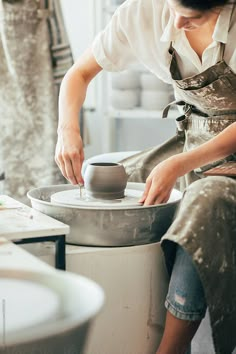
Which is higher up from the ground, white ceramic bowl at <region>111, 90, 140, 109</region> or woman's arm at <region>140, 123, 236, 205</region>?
woman's arm at <region>140, 123, 236, 205</region>

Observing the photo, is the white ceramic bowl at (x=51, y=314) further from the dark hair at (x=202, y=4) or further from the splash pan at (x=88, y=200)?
the dark hair at (x=202, y=4)

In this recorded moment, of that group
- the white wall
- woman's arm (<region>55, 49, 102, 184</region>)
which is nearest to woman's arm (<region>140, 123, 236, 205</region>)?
woman's arm (<region>55, 49, 102, 184</region>)

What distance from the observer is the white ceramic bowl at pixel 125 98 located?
3166mm

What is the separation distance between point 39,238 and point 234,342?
1.75 ft

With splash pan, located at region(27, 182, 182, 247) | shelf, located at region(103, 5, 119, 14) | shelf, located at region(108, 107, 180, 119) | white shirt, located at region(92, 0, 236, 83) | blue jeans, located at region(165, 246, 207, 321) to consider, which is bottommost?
blue jeans, located at region(165, 246, 207, 321)

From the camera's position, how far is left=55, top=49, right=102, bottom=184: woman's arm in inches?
67.6

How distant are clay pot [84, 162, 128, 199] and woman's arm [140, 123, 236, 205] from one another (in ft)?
0.32

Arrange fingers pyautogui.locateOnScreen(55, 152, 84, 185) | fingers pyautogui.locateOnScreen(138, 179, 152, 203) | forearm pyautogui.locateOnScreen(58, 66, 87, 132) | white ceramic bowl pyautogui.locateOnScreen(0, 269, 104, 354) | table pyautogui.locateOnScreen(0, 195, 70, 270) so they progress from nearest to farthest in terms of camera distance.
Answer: white ceramic bowl pyautogui.locateOnScreen(0, 269, 104, 354)
table pyautogui.locateOnScreen(0, 195, 70, 270)
fingers pyautogui.locateOnScreen(138, 179, 152, 203)
fingers pyautogui.locateOnScreen(55, 152, 84, 185)
forearm pyautogui.locateOnScreen(58, 66, 87, 132)

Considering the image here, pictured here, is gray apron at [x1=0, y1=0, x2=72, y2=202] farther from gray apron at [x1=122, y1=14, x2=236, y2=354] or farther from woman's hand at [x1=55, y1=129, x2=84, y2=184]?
gray apron at [x1=122, y1=14, x2=236, y2=354]

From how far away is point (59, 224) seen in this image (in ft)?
4.53

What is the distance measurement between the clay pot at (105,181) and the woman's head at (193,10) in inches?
15.3

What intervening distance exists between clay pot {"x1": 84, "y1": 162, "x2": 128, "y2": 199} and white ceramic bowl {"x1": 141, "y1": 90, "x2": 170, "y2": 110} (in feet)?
4.93

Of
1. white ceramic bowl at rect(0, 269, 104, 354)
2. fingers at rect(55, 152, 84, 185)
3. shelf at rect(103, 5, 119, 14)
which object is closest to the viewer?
white ceramic bowl at rect(0, 269, 104, 354)

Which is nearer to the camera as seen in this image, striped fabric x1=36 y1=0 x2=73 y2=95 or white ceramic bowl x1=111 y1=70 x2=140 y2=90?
striped fabric x1=36 y1=0 x2=73 y2=95
